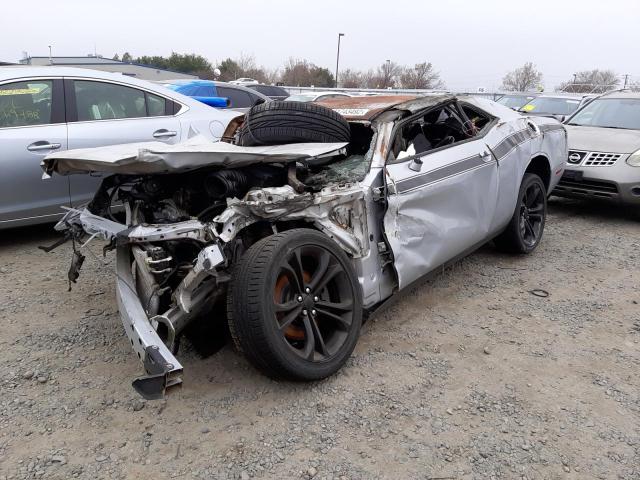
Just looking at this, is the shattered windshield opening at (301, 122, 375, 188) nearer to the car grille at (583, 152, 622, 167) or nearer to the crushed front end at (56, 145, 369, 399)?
the crushed front end at (56, 145, 369, 399)

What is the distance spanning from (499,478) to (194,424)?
1.41 metres

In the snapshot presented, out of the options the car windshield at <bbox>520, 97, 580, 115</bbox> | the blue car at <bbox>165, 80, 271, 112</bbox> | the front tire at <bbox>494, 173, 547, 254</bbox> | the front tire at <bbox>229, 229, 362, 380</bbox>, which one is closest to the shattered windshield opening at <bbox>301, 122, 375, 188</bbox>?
the front tire at <bbox>229, 229, 362, 380</bbox>

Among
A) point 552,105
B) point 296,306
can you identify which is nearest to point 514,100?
point 552,105

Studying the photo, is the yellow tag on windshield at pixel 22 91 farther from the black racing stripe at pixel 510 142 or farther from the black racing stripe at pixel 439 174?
the black racing stripe at pixel 510 142

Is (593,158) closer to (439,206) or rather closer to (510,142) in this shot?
(510,142)

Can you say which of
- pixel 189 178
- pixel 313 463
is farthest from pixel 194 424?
pixel 189 178

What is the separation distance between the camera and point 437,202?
11.4 ft

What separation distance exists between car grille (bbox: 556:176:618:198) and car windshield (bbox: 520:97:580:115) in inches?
218

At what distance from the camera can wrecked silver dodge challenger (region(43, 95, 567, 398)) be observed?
250 cm

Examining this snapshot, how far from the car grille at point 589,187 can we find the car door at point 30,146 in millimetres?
5666

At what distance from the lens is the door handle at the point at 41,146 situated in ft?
14.3

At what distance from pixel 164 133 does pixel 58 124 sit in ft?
3.12

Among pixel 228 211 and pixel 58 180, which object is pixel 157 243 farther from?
pixel 58 180

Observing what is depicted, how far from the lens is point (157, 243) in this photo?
2600 millimetres
